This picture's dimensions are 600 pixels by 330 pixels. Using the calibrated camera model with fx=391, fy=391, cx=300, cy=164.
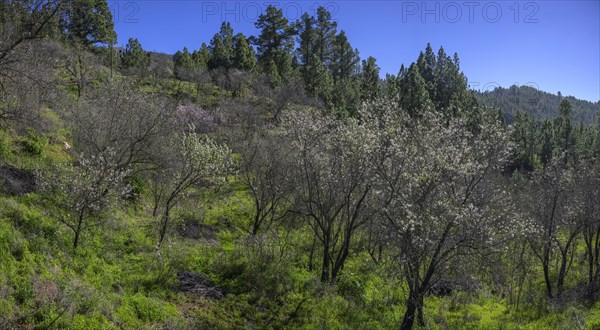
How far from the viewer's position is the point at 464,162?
568 inches

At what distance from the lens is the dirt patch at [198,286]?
15.3 metres

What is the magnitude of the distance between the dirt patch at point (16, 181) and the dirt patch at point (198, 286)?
7.27 m

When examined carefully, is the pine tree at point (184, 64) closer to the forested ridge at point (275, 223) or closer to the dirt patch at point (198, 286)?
the forested ridge at point (275, 223)

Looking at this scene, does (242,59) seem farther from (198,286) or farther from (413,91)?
(198,286)

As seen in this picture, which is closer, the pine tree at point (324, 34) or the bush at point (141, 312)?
the bush at point (141, 312)

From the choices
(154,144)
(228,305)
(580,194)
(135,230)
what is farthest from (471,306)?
(154,144)

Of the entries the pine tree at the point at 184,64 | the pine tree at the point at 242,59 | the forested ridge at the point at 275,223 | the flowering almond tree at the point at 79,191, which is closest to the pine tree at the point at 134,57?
the pine tree at the point at 184,64

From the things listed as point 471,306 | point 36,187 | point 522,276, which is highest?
point 36,187

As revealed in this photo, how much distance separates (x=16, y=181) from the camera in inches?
655

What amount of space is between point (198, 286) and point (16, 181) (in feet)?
29.7

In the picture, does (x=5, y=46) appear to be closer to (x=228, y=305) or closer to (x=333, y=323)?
(x=228, y=305)

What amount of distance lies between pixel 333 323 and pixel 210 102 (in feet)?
139

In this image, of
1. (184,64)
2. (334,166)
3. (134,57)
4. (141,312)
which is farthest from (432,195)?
(134,57)

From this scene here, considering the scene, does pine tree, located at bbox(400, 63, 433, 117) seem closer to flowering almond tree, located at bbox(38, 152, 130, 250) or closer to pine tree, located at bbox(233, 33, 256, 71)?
→ pine tree, located at bbox(233, 33, 256, 71)
